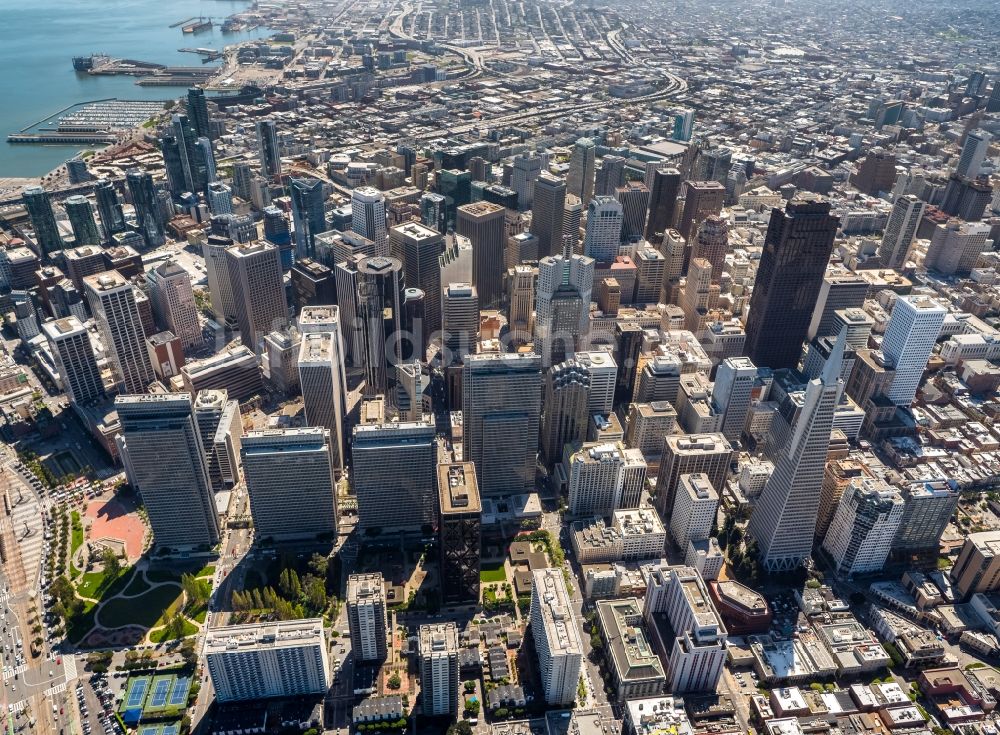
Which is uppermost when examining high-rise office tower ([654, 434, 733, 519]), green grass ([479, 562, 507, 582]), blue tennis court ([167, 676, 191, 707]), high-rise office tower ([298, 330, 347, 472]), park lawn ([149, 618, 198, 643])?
high-rise office tower ([298, 330, 347, 472])

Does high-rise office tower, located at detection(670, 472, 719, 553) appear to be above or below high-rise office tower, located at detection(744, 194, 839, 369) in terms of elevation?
below

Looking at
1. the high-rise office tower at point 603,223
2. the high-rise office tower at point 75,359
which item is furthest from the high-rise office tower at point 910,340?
the high-rise office tower at point 75,359

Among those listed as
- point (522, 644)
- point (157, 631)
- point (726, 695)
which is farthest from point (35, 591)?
point (726, 695)

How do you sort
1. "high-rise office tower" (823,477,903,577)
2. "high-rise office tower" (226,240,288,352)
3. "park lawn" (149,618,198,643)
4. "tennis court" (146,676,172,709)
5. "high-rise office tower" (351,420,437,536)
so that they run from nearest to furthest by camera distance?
"tennis court" (146,676,172,709) → "park lawn" (149,618,198,643) → "high-rise office tower" (823,477,903,577) → "high-rise office tower" (351,420,437,536) → "high-rise office tower" (226,240,288,352)

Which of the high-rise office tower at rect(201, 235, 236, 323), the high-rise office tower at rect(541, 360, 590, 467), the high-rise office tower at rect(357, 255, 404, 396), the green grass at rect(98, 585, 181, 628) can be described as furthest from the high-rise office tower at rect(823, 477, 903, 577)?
the high-rise office tower at rect(201, 235, 236, 323)

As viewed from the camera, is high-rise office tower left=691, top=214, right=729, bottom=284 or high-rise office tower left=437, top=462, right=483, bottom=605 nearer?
high-rise office tower left=437, top=462, right=483, bottom=605

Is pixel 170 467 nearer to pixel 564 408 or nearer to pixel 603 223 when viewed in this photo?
pixel 564 408

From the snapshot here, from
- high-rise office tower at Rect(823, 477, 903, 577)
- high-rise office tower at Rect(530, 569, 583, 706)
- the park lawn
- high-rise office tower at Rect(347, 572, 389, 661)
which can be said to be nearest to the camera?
high-rise office tower at Rect(530, 569, 583, 706)

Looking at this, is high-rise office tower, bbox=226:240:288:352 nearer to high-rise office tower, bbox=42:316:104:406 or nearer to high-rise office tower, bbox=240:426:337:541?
high-rise office tower, bbox=42:316:104:406

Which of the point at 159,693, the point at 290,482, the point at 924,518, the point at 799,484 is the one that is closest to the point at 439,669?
the point at 159,693
